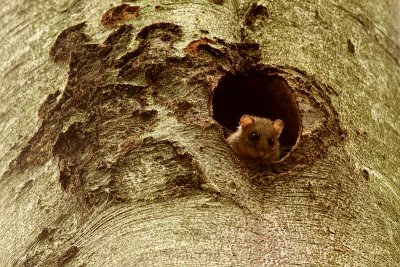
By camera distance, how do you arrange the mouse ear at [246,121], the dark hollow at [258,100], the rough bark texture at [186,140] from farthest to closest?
the mouse ear at [246,121]
the dark hollow at [258,100]
the rough bark texture at [186,140]

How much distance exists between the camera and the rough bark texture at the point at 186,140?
271 centimetres

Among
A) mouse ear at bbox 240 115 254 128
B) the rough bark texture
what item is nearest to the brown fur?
mouse ear at bbox 240 115 254 128

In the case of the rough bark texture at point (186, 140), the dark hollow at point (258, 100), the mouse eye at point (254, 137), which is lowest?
the mouse eye at point (254, 137)

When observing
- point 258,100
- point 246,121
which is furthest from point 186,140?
point 246,121

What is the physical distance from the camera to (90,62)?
126 inches

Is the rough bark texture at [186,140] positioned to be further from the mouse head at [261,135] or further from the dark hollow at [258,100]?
the mouse head at [261,135]

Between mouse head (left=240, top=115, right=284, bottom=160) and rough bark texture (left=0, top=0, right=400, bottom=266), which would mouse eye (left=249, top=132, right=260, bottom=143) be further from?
rough bark texture (left=0, top=0, right=400, bottom=266)

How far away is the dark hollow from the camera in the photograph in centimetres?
362

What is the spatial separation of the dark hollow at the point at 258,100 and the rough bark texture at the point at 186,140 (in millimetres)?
130

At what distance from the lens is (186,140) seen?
2.93 metres

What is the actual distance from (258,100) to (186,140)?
2.12 metres

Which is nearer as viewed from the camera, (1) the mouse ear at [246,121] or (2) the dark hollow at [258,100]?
(2) the dark hollow at [258,100]

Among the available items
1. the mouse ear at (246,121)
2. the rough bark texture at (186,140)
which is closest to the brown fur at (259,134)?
the mouse ear at (246,121)

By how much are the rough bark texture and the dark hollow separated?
130mm
